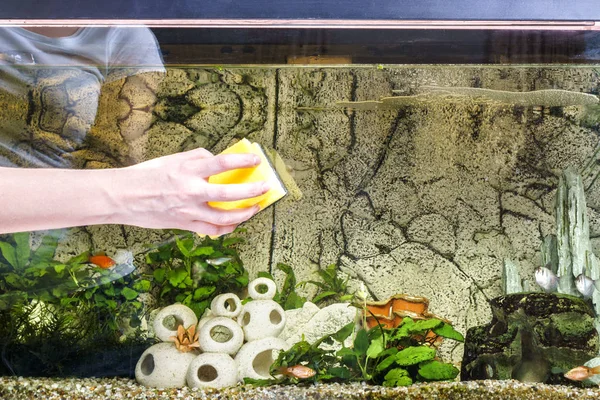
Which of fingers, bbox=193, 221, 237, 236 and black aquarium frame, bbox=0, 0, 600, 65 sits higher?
black aquarium frame, bbox=0, 0, 600, 65

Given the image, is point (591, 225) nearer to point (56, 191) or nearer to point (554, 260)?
point (554, 260)

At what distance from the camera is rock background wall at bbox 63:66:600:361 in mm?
1736

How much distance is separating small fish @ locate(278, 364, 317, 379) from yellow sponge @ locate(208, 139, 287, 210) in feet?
1.67

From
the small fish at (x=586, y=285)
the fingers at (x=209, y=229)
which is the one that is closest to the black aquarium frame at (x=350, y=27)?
the fingers at (x=209, y=229)

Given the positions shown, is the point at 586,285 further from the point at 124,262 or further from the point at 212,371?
the point at 124,262

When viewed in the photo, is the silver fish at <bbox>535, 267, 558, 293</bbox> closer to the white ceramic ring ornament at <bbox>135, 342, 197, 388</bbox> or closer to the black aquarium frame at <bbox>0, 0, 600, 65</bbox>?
the black aquarium frame at <bbox>0, 0, 600, 65</bbox>

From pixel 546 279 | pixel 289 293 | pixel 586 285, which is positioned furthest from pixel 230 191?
pixel 586 285

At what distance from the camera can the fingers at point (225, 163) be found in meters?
1.64

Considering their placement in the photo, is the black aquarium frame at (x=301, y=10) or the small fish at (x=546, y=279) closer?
the black aquarium frame at (x=301, y=10)

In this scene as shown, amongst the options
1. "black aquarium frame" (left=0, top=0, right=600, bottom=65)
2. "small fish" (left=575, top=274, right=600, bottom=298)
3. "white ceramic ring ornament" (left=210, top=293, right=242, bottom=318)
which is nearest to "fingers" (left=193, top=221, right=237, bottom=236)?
"white ceramic ring ornament" (left=210, top=293, right=242, bottom=318)

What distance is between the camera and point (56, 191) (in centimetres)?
159

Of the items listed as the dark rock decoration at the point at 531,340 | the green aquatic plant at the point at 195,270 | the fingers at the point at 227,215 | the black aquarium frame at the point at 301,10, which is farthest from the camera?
the dark rock decoration at the point at 531,340

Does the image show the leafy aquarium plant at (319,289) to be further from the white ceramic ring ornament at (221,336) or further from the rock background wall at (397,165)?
the white ceramic ring ornament at (221,336)

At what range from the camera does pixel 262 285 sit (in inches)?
72.5
